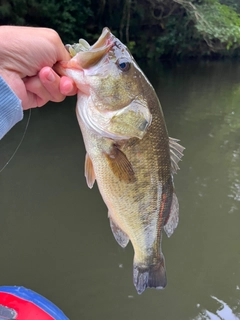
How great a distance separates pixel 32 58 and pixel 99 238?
324 cm

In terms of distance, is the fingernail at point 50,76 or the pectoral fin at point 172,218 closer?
the fingernail at point 50,76

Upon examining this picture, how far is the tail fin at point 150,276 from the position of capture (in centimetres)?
184

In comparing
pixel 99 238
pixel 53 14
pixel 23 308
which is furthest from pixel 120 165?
pixel 53 14

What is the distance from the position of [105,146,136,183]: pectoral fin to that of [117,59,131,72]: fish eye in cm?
32

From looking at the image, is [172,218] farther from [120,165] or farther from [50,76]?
[50,76]

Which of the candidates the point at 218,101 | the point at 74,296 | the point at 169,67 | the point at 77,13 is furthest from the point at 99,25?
the point at 74,296

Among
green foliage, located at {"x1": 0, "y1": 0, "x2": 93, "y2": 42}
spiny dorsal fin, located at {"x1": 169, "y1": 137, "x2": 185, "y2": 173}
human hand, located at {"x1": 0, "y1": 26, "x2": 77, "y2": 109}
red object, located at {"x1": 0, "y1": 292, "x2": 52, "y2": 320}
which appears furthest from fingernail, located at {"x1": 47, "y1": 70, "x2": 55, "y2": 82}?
green foliage, located at {"x1": 0, "y1": 0, "x2": 93, "y2": 42}

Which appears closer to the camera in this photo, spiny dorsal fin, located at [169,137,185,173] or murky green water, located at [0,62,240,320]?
spiny dorsal fin, located at [169,137,185,173]

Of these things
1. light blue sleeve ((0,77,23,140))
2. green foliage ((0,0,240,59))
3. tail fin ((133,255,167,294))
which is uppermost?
light blue sleeve ((0,77,23,140))

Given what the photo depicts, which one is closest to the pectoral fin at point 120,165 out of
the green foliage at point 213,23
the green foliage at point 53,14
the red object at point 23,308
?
the red object at point 23,308

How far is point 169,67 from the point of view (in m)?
19.9

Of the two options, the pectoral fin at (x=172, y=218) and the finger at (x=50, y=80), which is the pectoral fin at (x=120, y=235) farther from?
the finger at (x=50, y=80)

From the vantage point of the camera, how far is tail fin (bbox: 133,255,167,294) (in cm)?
184

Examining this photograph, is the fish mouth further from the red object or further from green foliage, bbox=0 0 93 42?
green foliage, bbox=0 0 93 42
